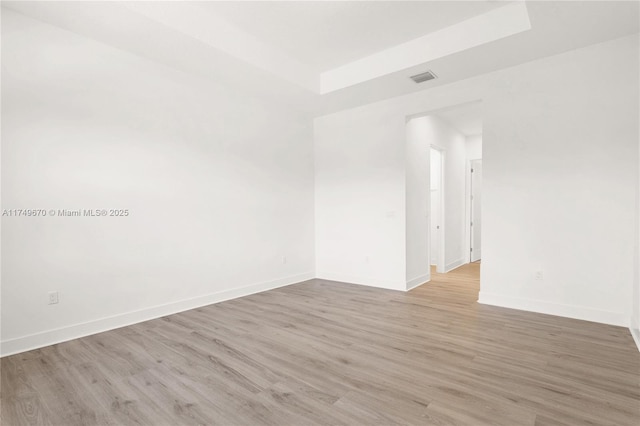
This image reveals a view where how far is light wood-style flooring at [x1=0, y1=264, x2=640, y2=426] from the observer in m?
1.83

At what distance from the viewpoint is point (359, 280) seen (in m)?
5.12

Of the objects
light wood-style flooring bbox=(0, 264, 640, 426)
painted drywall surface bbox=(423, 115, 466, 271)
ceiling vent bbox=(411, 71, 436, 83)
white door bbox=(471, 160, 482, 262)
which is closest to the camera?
light wood-style flooring bbox=(0, 264, 640, 426)

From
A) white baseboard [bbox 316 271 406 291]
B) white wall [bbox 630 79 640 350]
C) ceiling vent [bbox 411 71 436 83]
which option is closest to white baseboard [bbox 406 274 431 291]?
white baseboard [bbox 316 271 406 291]

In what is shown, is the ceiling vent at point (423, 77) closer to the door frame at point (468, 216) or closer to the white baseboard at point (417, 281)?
the white baseboard at point (417, 281)

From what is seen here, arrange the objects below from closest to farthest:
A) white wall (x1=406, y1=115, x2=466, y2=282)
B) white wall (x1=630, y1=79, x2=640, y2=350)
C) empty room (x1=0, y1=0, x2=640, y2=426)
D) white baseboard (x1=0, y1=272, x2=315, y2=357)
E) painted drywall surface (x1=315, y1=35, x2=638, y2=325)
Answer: empty room (x1=0, y1=0, x2=640, y2=426) < white baseboard (x1=0, y1=272, x2=315, y2=357) < white wall (x1=630, y1=79, x2=640, y2=350) < painted drywall surface (x1=315, y1=35, x2=638, y2=325) < white wall (x1=406, y1=115, x2=466, y2=282)

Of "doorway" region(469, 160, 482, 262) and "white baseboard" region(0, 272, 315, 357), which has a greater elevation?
"doorway" region(469, 160, 482, 262)

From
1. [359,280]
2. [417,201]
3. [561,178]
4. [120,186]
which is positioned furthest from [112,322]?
[561,178]

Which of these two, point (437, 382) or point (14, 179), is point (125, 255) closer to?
point (14, 179)

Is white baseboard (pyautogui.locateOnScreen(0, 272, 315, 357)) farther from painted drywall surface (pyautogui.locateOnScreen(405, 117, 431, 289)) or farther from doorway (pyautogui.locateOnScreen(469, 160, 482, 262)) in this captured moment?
doorway (pyautogui.locateOnScreen(469, 160, 482, 262))

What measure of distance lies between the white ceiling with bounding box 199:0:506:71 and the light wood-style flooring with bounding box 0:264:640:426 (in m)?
3.10

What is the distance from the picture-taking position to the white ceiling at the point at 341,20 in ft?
10.0

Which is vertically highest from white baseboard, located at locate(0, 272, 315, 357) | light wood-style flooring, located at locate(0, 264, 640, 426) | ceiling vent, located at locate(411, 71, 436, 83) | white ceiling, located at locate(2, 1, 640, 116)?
white ceiling, located at locate(2, 1, 640, 116)

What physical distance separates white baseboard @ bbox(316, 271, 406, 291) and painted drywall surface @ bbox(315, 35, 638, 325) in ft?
3.95

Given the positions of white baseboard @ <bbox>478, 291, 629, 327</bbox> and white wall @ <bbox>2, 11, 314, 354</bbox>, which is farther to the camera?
white baseboard @ <bbox>478, 291, 629, 327</bbox>
